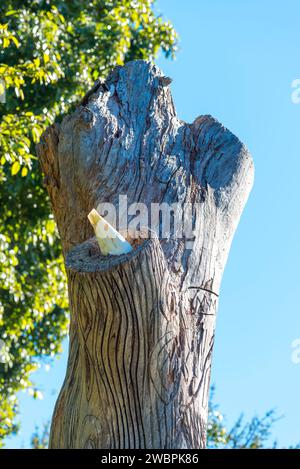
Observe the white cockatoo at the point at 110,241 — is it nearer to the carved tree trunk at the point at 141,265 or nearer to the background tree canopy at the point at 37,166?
the carved tree trunk at the point at 141,265

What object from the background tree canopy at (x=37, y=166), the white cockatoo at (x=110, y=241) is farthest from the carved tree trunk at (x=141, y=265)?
the background tree canopy at (x=37, y=166)

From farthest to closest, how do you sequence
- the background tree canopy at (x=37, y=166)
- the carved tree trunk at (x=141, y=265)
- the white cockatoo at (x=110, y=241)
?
the background tree canopy at (x=37, y=166)
the white cockatoo at (x=110, y=241)
the carved tree trunk at (x=141, y=265)

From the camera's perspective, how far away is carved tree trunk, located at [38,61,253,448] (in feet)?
12.2

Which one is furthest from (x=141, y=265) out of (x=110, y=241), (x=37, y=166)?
(x=37, y=166)

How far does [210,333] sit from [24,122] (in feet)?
19.4

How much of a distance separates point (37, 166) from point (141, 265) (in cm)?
721

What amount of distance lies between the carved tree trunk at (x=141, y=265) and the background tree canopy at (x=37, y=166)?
521 centimetres

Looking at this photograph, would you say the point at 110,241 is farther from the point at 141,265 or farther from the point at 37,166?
the point at 37,166

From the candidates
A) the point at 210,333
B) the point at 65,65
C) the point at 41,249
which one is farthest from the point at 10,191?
the point at 210,333

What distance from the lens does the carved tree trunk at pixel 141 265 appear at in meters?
3.73

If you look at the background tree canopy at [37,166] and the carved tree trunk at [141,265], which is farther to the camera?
the background tree canopy at [37,166]

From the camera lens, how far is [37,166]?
35.2 ft

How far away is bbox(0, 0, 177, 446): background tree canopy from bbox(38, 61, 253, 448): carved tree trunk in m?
5.21

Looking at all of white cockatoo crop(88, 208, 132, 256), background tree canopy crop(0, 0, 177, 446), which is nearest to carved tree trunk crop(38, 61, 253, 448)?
white cockatoo crop(88, 208, 132, 256)
